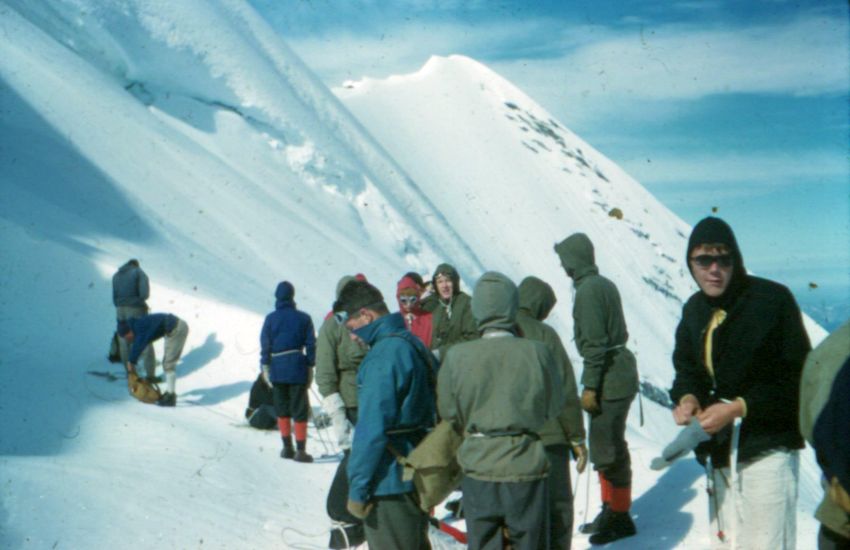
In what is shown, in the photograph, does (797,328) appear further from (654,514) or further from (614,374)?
(654,514)

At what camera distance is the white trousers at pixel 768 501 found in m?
3.41

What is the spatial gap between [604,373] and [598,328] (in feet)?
1.13

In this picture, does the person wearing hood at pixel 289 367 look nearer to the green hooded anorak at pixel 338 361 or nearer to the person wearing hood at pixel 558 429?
the green hooded anorak at pixel 338 361

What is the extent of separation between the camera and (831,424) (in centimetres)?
236

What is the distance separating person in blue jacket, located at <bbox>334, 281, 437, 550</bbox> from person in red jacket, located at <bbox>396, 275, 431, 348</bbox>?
2.87m

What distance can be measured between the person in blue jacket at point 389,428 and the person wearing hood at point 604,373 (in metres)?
1.76

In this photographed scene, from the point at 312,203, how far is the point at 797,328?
19.0 metres

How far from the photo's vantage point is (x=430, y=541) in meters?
4.34

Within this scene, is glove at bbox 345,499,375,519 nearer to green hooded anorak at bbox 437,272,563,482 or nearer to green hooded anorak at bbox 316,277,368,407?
green hooded anorak at bbox 437,272,563,482

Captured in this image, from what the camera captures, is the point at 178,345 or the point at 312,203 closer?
the point at 178,345

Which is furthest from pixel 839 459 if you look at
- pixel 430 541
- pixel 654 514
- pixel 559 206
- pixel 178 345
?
pixel 559 206

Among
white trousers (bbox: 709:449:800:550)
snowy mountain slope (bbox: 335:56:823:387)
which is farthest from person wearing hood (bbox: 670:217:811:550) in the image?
snowy mountain slope (bbox: 335:56:823:387)

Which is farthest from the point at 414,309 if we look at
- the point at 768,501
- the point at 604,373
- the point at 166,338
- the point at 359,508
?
the point at 166,338

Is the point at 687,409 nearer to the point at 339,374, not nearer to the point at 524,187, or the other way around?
the point at 339,374
